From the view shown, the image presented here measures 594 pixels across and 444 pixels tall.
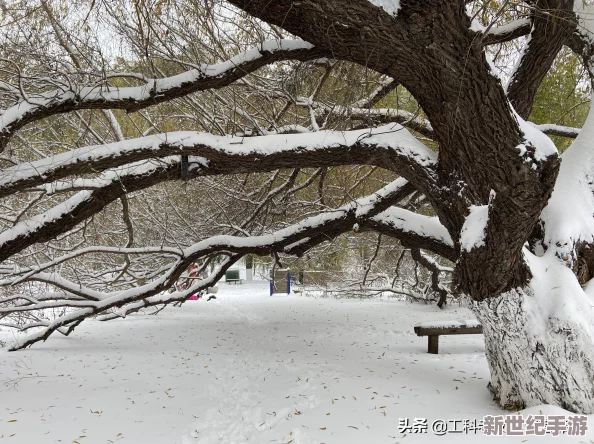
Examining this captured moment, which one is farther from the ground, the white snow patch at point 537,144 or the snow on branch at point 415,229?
the white snow patch at point 537,144

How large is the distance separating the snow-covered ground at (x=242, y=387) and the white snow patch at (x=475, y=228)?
148cm

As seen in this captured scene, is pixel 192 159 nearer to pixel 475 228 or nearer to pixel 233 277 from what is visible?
pixel 475 228

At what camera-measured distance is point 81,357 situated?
6.62 m

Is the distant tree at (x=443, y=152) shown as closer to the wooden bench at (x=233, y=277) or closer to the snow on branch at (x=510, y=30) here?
the snow on branch at (x=510, y=30)

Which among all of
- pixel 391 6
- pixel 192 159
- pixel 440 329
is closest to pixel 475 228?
pixel 391 6

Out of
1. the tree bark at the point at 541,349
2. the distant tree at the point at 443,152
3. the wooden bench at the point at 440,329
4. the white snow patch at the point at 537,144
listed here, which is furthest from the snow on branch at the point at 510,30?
the wooden bench at the point at 440,329

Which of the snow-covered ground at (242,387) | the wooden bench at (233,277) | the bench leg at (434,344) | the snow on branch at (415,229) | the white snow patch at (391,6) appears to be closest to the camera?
the white snow patch at (391,6)

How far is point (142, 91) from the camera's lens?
14.1 feet

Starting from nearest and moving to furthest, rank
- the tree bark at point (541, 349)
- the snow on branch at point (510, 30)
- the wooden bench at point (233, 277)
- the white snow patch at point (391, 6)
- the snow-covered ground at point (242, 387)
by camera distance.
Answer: the white snow patch at point (391, 6) < the tree bark at point (541, 349) < the snow-covered ground at point (242, 387) < the snow on branch at point (510, 30) < the wooden bench at point (233, 277)

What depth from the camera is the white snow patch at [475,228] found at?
3.66 meters

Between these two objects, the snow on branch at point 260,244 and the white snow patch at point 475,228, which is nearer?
the white snow patch at point 475,228

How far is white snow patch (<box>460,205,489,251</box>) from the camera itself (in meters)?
3.66

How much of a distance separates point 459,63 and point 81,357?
21.5 ft

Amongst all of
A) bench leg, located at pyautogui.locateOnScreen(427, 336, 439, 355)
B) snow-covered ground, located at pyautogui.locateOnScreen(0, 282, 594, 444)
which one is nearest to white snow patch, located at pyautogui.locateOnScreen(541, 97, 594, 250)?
snow-covered ground, located at pyautogui.locateOnScreen(0, 282, 594, 444)
